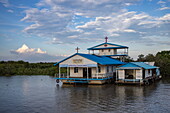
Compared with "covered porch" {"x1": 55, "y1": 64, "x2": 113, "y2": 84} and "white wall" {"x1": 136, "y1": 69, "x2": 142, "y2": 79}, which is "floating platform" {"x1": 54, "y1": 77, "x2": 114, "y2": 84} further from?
"white wall" {"x1": 136, "y1": 69, "x2": 142, "y2": 79}

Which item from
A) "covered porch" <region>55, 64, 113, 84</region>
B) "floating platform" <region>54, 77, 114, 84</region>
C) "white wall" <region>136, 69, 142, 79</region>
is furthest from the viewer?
"covered porch" <region>55, 64, 113, 84</region>

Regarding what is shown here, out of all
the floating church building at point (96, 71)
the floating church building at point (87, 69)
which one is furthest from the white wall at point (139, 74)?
the floating church building at point (87, 69)

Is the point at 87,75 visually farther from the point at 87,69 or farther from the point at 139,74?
the point at 139,74

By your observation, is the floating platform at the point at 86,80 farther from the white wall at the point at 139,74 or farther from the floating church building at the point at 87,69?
the white wall at the point at 139,74

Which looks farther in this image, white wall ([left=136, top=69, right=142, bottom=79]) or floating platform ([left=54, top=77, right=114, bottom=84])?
white wall ([left=136, top=69, right=142, bottom=79])

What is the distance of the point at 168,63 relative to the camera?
4397 cm

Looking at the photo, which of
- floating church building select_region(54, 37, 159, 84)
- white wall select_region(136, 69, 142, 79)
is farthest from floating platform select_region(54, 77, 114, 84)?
white wall select_region(136, 69, 142, 79)

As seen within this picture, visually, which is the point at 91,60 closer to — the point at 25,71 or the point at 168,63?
the point at 168,63

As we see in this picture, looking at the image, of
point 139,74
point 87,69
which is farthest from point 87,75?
point 139,74

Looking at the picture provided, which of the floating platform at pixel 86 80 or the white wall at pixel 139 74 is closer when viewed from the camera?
the floating platform at pixel 86 80

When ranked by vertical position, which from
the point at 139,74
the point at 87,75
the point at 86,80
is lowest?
the point at 86,80

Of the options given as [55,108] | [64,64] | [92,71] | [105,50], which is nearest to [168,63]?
[105,50]

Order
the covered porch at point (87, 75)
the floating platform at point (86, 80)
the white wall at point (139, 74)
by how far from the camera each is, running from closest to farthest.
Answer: the floating platform at point (86, 80) → the white wall at point (139, 74) → the covered porch at point (87, 75)

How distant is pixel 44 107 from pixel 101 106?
4.32 metres
